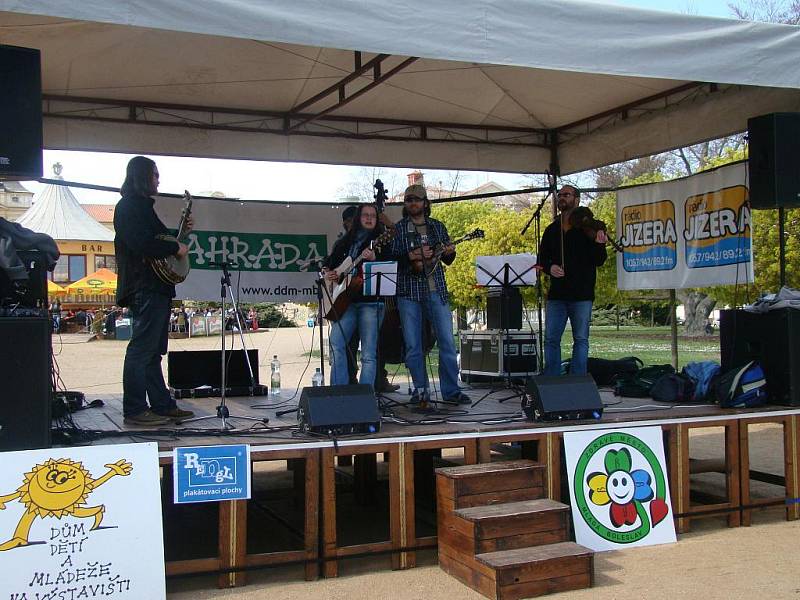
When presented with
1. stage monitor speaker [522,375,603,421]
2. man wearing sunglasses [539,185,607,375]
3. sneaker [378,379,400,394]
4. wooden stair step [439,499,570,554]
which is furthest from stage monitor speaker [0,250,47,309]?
man wearing sunglasses [539,185,607,375]

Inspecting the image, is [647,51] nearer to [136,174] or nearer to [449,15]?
[449,15]

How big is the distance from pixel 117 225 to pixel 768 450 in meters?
6.91

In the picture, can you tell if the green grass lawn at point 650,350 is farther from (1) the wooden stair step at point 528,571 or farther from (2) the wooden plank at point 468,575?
(1) the wooden stair step at point 528,571

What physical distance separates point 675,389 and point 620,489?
55.9 inches

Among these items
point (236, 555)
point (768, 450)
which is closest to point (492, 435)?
point (236, 555)

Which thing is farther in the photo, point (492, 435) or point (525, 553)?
point (492, 435)

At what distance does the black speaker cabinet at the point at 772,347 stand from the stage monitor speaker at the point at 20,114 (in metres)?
4.82

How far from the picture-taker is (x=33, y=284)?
15.3ft

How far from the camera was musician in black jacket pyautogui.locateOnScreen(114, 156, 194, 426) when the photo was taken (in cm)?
504

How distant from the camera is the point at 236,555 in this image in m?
4.29

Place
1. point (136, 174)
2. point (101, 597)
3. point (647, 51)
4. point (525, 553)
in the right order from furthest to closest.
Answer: point (136, 174), point (647, 51), point (525, 553), point (101, 597)

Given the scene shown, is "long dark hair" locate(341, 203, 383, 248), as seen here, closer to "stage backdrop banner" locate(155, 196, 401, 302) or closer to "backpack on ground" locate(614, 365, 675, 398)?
"stage backdrop banner" locate(155, 196, 401, 302)

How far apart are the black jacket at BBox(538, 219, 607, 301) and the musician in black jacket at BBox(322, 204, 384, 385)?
1.55m

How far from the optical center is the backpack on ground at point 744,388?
18.4ft
